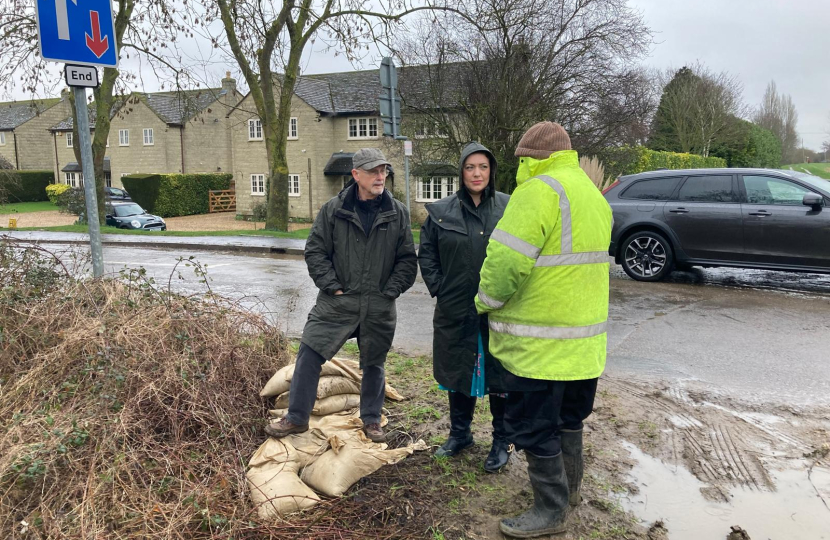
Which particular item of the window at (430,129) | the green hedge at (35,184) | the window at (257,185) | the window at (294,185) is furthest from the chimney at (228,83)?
the window at (430,129)

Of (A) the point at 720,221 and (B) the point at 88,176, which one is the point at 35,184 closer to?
(A) the point at 720,221

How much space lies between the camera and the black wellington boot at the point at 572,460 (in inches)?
125

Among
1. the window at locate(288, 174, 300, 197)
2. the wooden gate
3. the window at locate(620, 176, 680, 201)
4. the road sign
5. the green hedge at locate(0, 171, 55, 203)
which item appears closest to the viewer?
the road sign

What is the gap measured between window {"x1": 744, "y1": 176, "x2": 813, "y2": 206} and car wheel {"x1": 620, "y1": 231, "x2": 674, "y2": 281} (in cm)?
142

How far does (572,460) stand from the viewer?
3.20 metres

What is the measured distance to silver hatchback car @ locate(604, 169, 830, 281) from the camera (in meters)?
8.73

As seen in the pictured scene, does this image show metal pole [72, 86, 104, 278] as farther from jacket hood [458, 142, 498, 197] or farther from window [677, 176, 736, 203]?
window [677, 176, 736, 203]

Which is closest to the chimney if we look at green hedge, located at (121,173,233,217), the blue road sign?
green hedge, located at (121,173,233,217)

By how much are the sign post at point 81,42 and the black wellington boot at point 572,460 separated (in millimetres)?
3074

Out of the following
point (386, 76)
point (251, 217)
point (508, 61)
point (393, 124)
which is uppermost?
point (508, 61)

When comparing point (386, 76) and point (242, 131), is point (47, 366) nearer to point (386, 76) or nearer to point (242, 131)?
point (386, 76)

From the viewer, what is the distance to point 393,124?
12.1m

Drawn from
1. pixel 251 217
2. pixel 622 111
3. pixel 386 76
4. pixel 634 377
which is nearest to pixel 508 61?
pixel 622 111

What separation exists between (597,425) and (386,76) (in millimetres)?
9590
